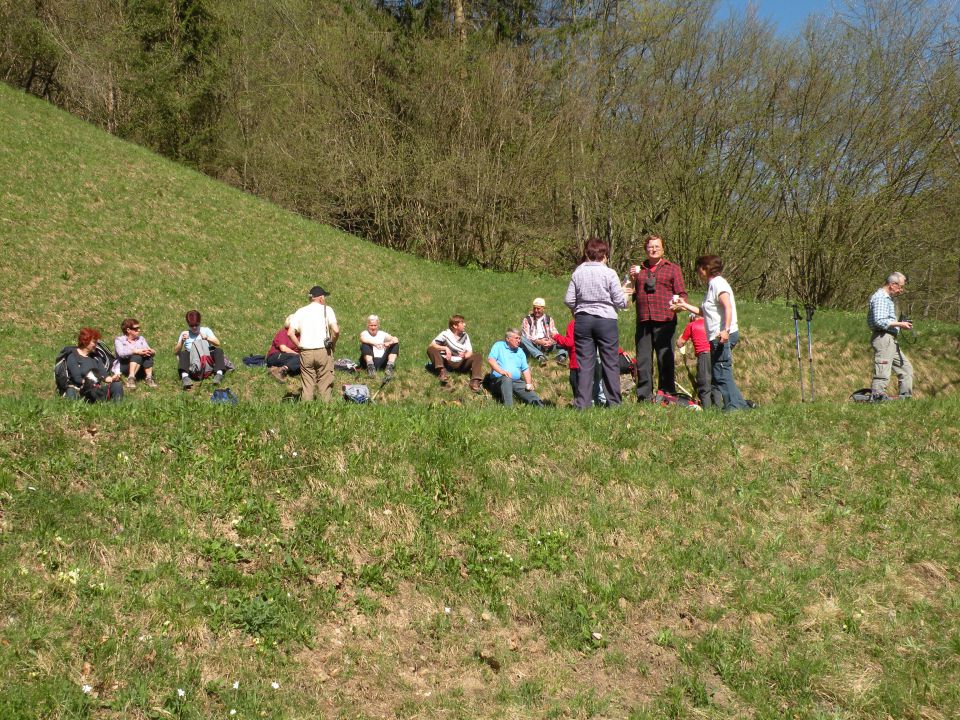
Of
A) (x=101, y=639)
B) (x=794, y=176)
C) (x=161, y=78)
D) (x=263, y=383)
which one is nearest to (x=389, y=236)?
(x=161, y=78)

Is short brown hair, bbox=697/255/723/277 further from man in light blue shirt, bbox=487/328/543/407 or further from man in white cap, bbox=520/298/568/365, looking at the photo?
man in white cap, bbox=520/298/568/365

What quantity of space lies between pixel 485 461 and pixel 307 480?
1.65 meters

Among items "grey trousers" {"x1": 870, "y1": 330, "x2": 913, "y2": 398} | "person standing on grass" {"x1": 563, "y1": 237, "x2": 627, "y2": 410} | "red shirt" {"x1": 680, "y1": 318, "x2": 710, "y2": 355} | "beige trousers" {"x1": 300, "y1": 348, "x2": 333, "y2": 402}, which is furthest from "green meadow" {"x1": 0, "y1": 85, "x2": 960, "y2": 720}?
"beige trousers" {"x1": 300, "y1": 348, "x2": 333, "y2": 402}

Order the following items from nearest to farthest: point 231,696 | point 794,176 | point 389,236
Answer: point 231,696
point 794,176
point 389,236

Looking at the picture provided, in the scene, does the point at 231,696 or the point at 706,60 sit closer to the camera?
the point at 231,696

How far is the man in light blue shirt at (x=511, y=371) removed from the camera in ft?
41.4

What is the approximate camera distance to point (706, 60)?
26.8 m

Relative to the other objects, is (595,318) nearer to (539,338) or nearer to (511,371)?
(511,371)

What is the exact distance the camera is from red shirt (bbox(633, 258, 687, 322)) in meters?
9.36

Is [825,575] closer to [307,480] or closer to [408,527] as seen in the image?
[408,527]

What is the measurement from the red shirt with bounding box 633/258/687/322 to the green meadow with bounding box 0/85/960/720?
1.36 meters

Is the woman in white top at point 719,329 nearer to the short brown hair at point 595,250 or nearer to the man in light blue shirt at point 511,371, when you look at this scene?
the short brown hair at point 595,250

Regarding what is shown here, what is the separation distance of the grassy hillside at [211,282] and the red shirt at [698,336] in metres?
2.86

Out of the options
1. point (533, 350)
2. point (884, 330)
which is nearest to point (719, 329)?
point (884, 330)
